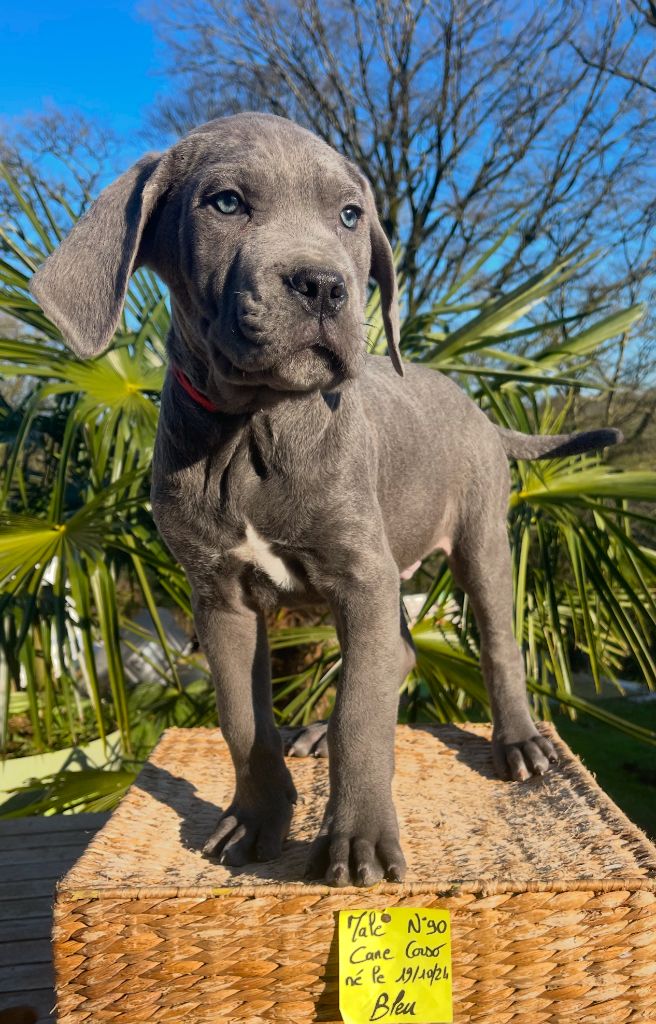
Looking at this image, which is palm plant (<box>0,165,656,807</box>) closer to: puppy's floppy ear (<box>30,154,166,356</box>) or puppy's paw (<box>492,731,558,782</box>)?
puppy's paw (<box>492,731,558,782</box>)

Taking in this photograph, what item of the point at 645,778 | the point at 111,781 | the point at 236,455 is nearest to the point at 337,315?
the point at 236,455

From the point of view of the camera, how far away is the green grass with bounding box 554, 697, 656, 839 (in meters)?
5.78

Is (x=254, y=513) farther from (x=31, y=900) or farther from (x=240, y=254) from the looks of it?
(x=31, y=900)

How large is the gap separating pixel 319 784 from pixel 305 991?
0.93m

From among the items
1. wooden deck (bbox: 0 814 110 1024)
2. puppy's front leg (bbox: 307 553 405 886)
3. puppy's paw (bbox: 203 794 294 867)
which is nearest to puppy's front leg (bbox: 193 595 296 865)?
puppy's paw (bbox: 203 794 294 867)

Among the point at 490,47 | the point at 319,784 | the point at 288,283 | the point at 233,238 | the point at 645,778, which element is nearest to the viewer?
the point at 288,283

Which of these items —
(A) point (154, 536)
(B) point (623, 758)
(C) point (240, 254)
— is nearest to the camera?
(C) point (240, 254)

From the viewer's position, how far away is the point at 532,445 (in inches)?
123

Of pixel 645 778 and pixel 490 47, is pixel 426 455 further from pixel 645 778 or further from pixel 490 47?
pixel 490 47

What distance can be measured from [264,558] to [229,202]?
75 cm

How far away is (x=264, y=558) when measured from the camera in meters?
2.04

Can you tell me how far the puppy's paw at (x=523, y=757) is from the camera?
9.07 ft

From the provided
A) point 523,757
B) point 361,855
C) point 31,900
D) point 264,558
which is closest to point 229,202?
point 264,558

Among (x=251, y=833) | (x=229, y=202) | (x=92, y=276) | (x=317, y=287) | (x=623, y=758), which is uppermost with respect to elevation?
(x=229, y=202)
